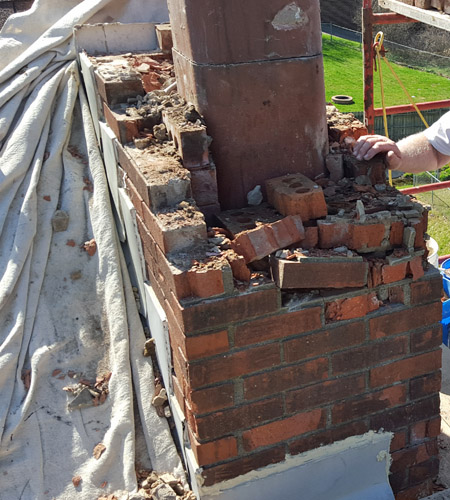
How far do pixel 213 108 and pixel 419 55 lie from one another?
2495cm

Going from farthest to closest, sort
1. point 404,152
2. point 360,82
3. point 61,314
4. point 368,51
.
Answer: point 360,82 → point 368,51 → point 61,314 → point 404,152

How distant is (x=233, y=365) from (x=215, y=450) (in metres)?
0.35

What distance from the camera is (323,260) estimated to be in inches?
74.0

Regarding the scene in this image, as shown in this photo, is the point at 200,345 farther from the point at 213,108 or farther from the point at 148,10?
the point at 148,10

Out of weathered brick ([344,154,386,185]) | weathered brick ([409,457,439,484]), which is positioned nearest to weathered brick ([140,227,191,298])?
weathered brick ([344,154,386,185])

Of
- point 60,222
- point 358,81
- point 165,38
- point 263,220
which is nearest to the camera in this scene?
point 263,220

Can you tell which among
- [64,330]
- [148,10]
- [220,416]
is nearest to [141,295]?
[64,330]

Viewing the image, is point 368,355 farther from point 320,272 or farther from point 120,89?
point 120,89

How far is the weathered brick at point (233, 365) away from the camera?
1.88 metres

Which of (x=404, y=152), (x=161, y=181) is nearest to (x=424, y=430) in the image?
(x=404, y=152)

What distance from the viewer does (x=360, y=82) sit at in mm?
21422

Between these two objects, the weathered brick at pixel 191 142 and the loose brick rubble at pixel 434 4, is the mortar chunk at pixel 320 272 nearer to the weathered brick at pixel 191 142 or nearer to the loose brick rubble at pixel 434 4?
the weathered brick at pixel 191 142

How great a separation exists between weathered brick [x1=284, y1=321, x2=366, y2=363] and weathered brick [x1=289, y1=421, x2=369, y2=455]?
35 cm

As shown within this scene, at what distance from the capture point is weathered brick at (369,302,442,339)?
205 centimetres
